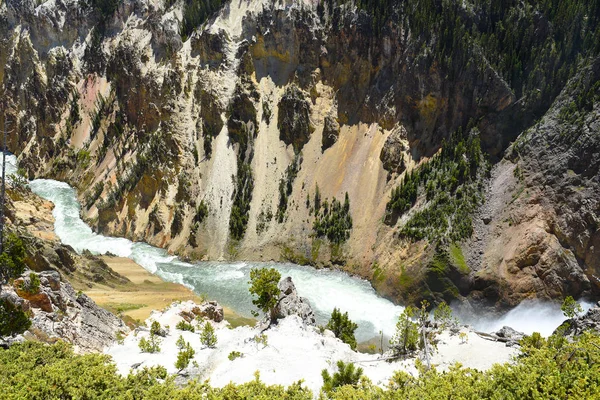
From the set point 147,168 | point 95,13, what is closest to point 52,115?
point 95,13

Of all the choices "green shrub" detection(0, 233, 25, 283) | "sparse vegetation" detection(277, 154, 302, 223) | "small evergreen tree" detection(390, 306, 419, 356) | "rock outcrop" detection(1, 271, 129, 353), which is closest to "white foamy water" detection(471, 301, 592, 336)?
"small evergreen tree" detection(390, 306, 419, 356)

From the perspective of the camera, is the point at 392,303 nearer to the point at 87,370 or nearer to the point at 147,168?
the point at 87,370

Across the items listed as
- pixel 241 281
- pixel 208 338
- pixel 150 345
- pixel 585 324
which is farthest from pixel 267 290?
pixel 241 281

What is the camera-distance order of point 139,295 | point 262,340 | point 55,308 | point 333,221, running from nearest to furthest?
point 262,340 < point 55,308 < point 139,295 < point 333,221

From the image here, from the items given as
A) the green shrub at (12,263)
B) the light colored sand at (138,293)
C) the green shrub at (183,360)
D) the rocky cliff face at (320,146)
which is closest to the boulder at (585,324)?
the rocky cliff face at (320,146)

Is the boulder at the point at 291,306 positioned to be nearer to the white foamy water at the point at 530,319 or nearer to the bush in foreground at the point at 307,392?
the bush in foreground at the point at 307,392

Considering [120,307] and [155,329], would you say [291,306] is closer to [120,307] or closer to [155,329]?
[155,329]
